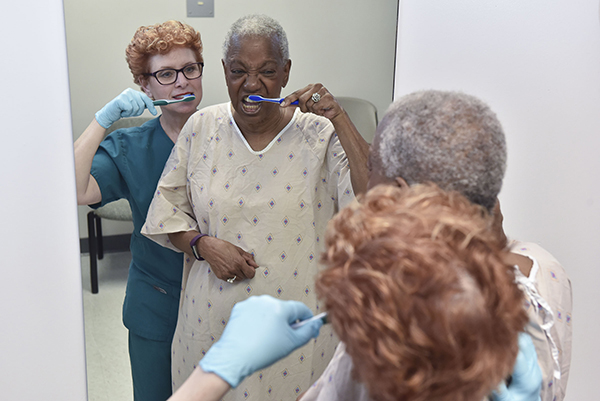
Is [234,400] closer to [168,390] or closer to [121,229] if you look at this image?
[168,390]

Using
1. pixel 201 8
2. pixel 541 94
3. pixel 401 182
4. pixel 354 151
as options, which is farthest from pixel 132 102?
pixel 541 94

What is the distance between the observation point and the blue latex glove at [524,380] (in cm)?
67

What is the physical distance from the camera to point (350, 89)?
4.34 feet

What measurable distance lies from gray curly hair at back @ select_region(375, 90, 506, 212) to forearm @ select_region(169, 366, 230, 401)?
1.22ft

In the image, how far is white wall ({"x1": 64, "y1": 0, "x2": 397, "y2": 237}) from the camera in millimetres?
1056

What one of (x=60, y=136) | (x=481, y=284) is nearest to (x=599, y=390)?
(x=481, y=284)

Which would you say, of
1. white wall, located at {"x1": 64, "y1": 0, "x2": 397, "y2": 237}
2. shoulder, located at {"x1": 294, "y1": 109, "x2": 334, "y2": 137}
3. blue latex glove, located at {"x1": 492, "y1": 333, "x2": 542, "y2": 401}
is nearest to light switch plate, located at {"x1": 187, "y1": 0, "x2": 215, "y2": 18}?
white wall, located at {"x1": 64, "y1": 0, "x2": 397, "y2": 237}

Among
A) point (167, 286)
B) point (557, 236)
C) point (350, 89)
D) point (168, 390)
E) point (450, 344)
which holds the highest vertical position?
point (350, 89)

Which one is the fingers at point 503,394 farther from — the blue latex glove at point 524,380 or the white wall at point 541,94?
the white wall at point 541,94

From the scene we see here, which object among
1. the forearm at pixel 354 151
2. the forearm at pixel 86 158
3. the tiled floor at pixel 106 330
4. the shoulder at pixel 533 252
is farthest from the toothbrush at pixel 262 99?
the shoulder at pixel 533 252

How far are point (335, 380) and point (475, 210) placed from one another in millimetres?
334

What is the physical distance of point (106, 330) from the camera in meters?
1.17

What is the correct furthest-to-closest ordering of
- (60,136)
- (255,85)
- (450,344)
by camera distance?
(255,85), (60,136), (450,344)

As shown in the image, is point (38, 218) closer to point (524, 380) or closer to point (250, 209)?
point (250, 209)
